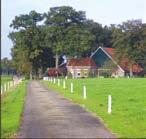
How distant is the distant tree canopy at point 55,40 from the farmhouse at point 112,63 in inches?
130

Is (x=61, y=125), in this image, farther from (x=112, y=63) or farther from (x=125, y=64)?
(x=125, y=64)

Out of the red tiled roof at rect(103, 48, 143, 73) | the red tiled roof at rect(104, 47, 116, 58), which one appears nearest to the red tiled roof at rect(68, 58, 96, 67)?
the red tiled roof at rect(104, 47, 116, 58)

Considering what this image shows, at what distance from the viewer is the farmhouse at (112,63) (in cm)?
13375

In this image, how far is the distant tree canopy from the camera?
128 metres

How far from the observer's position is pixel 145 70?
13650 centimetres

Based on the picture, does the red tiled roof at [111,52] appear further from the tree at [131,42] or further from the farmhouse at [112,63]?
the tree at [131,42]

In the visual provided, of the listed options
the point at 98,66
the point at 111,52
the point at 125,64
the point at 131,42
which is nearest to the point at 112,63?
the point at 125,64

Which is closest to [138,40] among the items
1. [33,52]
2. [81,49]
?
[81,49]

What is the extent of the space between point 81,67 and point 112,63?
9.31 meters

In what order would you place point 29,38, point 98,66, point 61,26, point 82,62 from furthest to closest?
point 98,66 < point 82,62 < point 61,26 < point 29,38

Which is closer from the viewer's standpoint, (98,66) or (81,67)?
(81,67)

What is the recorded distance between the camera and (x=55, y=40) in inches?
5246

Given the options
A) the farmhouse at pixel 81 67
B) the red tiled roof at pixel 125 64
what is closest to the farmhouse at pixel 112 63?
the red tiled roof at pixel 125 64

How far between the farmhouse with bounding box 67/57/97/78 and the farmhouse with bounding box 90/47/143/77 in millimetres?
2235
